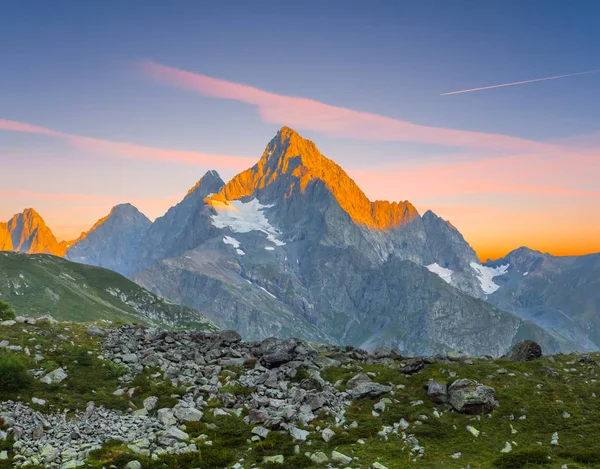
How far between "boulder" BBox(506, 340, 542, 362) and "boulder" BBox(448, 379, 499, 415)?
13440 mm

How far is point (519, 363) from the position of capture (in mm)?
34844

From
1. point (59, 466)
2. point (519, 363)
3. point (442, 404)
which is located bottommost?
point (59, 466)

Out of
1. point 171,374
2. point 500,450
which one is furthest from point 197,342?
point 500,450

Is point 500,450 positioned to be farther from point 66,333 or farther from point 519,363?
point 66,333

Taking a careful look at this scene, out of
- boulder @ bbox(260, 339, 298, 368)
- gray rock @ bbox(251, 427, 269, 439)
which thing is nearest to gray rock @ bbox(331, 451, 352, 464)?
gray rock @ bbox(251, 427, 269, 439)

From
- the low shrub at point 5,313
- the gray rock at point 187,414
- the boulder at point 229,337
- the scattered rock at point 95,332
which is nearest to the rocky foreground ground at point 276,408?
the gray rock at point 187,414

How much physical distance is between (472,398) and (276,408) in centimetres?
1171

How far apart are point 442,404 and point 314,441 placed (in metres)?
9.15

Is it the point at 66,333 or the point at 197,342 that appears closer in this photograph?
the point at 66,333

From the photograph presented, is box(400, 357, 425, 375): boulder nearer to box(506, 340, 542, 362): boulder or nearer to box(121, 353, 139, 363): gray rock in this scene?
box(506, 340, 542, 362): boulder

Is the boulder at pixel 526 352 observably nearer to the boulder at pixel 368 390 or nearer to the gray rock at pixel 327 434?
the boulder at pixel 368 390

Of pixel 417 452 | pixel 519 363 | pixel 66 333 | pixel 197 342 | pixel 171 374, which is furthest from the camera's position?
pixel 197 342

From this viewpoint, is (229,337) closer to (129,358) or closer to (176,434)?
(129,358)

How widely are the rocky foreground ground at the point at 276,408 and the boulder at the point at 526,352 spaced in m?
0.24
